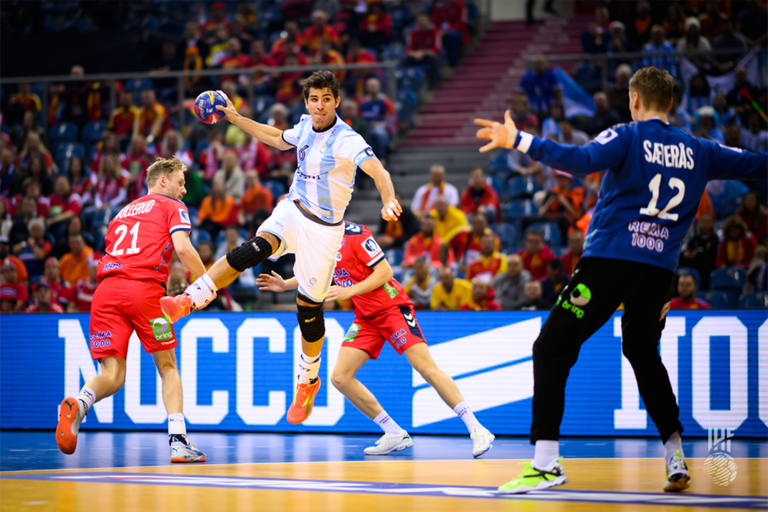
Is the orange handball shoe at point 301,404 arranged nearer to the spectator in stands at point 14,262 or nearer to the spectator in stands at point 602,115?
the spectator in stands at point 14,262

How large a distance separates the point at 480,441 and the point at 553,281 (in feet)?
16.2

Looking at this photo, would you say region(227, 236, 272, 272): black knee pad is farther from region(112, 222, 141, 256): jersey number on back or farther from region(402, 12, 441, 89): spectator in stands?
region(402, 12, 441, 89): spectator in stands

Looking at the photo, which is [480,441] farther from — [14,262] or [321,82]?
[14,262]

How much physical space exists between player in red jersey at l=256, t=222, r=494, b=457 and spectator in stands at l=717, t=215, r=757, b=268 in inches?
253

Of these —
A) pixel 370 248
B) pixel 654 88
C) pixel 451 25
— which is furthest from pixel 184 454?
pixel 451 25

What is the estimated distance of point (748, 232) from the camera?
12320mm

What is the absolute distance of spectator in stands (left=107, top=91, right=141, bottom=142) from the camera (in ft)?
58.2

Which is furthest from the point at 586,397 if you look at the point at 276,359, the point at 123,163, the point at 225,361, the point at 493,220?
the point at 123,163

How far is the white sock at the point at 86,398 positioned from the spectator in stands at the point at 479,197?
8590 millimetres

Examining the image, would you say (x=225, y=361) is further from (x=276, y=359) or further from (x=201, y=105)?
(x=201, y=105)

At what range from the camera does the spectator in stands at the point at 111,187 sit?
646 inches

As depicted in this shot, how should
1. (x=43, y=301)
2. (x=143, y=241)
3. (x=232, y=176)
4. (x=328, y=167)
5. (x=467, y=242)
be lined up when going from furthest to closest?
(x=232, y=176) → (x=467, y=242) → (x=43, y=301) → (x=143, y=241) → (x=328, y=167)

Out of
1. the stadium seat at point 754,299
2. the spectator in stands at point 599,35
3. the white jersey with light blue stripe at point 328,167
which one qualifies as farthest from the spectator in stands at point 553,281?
the spectator in stands at point 599,35

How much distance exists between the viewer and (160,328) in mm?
7027
